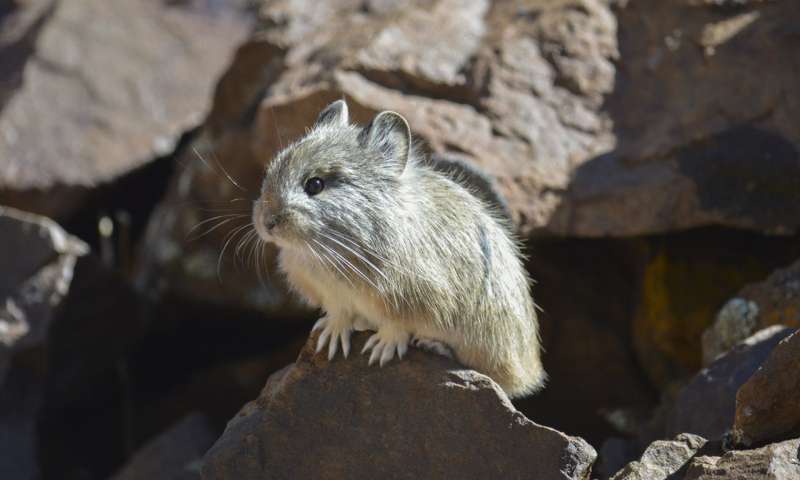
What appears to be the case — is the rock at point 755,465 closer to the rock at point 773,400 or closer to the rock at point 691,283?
the rock at point 773,400

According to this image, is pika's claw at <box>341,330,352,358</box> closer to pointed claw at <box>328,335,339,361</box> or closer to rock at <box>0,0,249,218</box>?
pointed claw at <box>328,335,339,361</box>

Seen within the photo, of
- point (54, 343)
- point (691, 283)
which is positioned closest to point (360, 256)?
point (691, 283)

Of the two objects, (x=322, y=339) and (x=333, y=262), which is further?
(x=322, y=339)

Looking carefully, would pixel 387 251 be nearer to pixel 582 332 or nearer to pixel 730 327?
pixel 730 327

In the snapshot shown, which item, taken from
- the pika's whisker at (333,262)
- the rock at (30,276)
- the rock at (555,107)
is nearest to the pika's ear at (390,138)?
the pika's whisker at (333,262)

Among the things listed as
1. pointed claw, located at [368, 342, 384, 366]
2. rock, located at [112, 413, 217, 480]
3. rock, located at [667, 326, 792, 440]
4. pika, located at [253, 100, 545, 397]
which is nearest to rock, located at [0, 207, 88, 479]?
rock, located at [112, 413, 217, 480]

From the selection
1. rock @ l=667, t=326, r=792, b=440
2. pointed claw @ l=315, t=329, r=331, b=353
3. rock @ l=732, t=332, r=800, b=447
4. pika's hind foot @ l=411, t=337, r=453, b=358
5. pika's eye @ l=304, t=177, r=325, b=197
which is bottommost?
pointed claw @ l=315, t=329, r=331, b=353
